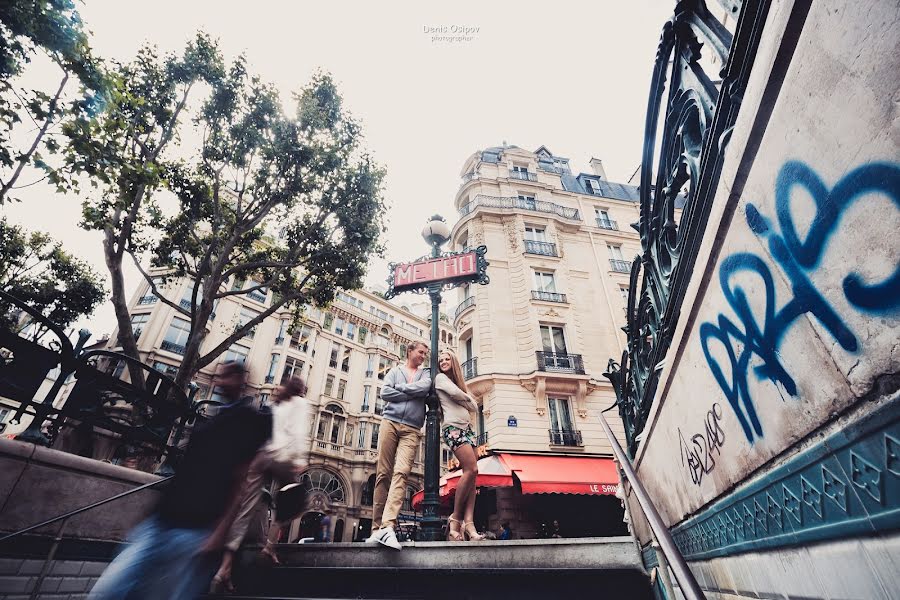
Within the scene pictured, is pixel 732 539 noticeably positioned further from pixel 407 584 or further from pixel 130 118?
pixel 130 118

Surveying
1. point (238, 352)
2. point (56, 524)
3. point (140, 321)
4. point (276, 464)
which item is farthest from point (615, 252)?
point (140, 321)

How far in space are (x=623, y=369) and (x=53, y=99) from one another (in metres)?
8.35

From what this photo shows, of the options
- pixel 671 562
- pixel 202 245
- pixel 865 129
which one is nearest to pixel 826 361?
pixel 865 129

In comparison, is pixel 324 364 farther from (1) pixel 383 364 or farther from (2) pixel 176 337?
(2) pixel 176 337

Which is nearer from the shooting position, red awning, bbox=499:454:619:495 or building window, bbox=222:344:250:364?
red awning, bbox=499:454:619:495

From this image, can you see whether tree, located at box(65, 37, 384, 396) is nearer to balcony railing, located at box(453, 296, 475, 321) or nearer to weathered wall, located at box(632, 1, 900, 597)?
balcony railing, located at box(453, 296, 475, 321)

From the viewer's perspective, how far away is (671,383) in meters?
2.19

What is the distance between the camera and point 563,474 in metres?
11.3

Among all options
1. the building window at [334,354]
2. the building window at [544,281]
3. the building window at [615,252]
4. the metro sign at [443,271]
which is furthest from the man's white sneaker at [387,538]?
the building window at [334,354]

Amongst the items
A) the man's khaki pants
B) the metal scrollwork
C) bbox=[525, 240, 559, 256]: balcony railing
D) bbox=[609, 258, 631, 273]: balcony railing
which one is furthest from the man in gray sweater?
bbox=[609, 258, 631, 273]: balcony railing

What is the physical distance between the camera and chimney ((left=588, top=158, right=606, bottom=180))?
77.9 feet

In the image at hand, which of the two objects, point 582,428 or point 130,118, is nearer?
point 130,118

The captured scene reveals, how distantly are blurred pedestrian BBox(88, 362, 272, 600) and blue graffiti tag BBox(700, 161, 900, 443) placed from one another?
8.82 ft

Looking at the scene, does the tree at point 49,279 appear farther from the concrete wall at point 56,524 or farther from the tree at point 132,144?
the concrete wall at point 56,524
